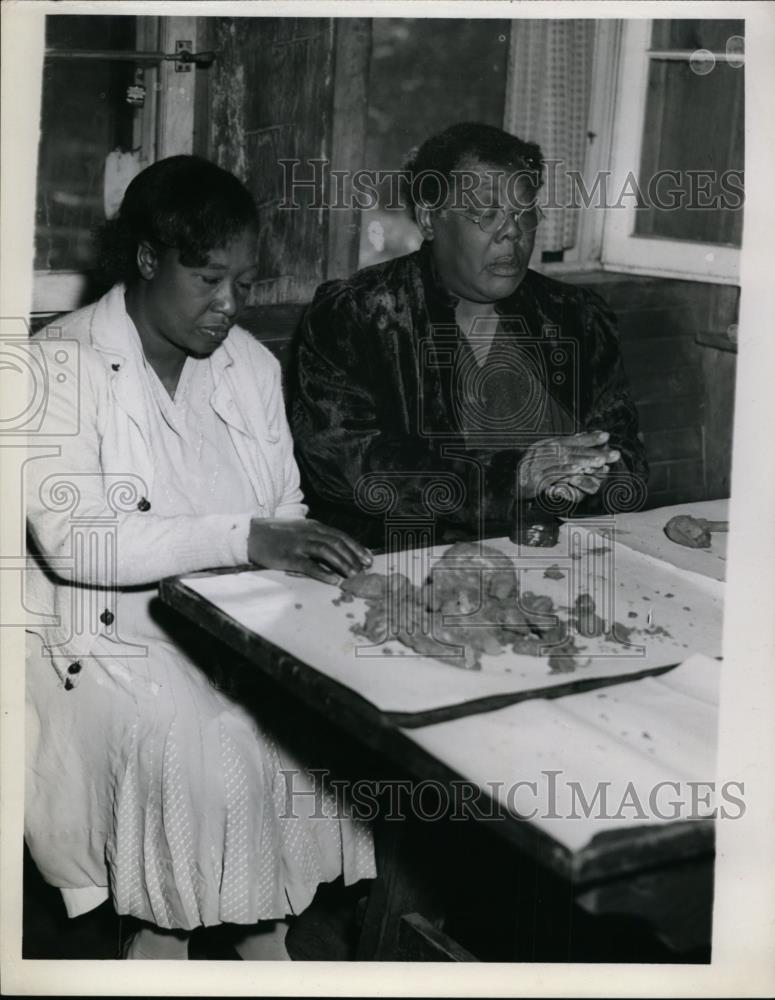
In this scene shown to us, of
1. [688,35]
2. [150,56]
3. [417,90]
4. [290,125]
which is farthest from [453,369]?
[417,90]

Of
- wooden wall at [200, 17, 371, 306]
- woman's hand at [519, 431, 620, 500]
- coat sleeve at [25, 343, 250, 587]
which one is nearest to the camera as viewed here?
coat sleeve at [25, 343, 250, 587]

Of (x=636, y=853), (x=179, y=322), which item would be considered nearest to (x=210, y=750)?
(x=179, y=322)

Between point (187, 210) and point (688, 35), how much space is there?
236 cm

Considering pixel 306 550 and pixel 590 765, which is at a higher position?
pixel 306 550

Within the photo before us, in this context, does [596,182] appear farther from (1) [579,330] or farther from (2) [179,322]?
(2) [179,322]

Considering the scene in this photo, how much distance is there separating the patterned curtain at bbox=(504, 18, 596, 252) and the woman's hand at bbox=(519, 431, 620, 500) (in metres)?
1.65

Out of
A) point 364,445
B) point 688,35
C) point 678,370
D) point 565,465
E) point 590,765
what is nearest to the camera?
point 590,765

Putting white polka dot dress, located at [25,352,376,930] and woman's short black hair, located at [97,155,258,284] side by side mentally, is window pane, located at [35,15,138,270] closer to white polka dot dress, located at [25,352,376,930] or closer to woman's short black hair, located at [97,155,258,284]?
woman's short black hair, located at [97,155,258,284]

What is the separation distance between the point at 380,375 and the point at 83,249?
2.91 ft

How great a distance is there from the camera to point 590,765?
165 centimetres

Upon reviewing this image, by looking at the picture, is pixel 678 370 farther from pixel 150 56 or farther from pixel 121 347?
pixel 121 347

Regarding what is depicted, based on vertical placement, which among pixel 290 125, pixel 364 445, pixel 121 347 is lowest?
pixel 364 445

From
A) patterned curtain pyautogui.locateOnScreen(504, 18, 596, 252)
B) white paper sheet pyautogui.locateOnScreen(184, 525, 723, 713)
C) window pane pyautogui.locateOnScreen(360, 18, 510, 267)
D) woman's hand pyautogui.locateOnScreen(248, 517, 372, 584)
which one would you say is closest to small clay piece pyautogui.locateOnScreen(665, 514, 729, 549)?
white paper sheet pyautogui.locateOnScreen(184, 525, 723, 713)

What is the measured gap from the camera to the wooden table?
4.87ft
